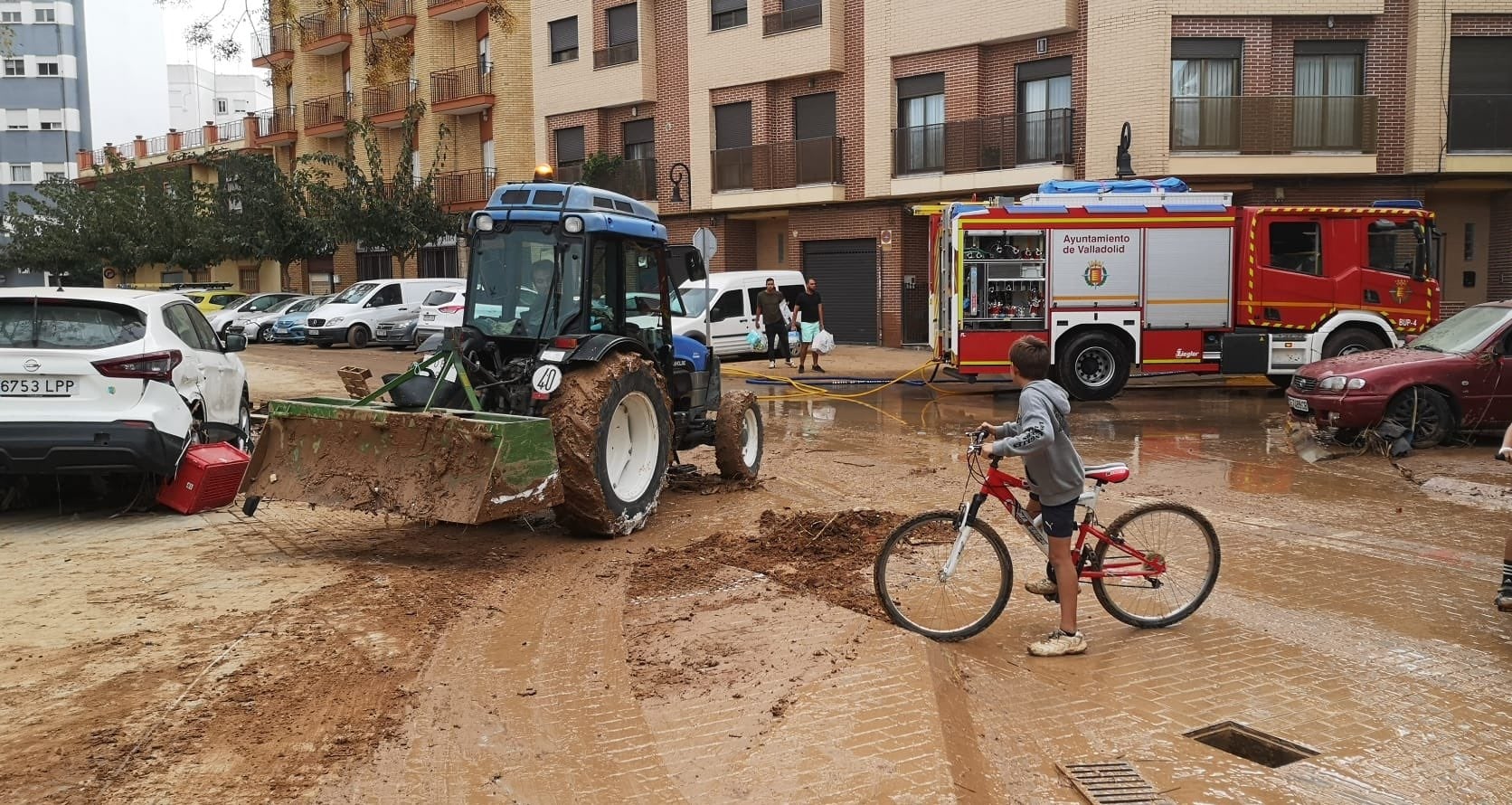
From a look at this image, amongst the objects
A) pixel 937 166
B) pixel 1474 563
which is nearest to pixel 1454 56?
pixel 937 166

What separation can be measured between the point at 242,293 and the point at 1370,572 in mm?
39138

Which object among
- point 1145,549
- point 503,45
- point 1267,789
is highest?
point 503,45

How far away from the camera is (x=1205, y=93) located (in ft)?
81.3

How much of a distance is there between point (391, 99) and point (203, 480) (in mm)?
36706

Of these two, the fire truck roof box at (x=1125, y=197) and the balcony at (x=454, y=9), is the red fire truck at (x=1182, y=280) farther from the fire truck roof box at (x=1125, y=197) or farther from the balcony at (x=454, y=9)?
the balcony at (x=454, y=9)

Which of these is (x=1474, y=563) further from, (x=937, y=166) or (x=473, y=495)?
(x=937, y=166)

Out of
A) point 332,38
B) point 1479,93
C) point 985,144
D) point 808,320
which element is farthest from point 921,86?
point 332,38

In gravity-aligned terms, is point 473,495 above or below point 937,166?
below

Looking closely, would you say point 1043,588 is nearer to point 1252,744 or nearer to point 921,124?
point 1252,744

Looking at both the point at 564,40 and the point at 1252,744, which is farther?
the point at 564,40

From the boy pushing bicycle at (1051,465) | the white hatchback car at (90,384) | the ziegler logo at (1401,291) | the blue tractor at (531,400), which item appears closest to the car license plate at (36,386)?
the white hatchback car at (90,384)

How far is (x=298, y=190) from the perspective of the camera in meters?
42.8

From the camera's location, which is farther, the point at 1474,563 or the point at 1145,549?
the point at 1474,563

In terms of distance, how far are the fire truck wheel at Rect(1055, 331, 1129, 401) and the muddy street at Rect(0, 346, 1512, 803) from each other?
8.67 metres
